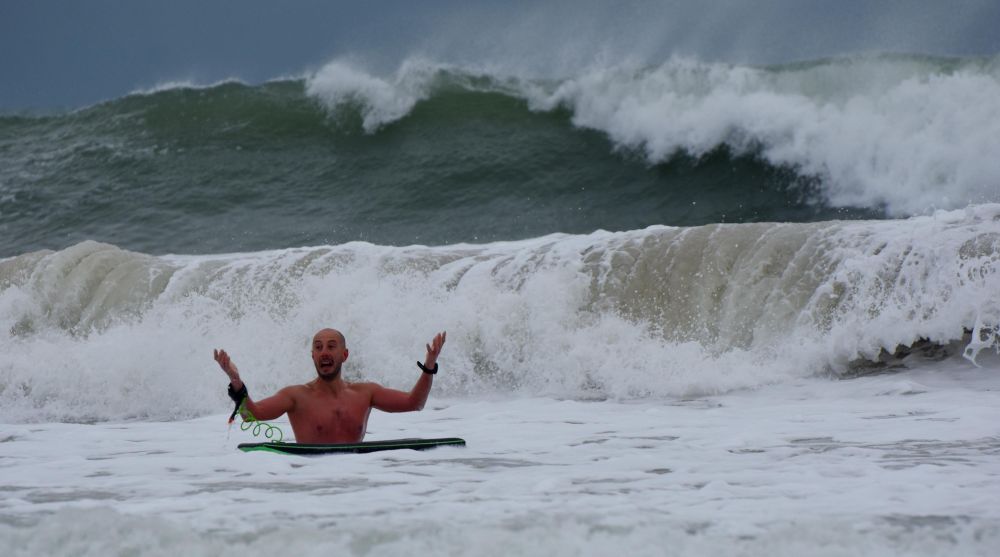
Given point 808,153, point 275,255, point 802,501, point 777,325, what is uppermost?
point 808,153

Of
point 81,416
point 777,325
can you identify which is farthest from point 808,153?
point 81,416

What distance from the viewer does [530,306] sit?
9750 millimetres

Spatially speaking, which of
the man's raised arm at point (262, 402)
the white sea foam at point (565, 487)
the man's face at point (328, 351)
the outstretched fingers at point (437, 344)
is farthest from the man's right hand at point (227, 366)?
the outstretched fingers at point (437, 344)

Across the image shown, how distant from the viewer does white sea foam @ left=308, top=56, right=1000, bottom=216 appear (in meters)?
14.1

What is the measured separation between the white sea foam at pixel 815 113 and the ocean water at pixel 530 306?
0.06 metres

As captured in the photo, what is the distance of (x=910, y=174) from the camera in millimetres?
14234

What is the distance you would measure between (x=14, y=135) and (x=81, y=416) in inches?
583

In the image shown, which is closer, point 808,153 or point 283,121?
point 808,153

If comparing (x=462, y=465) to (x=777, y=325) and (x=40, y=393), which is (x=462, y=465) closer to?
(x=777, y=325)

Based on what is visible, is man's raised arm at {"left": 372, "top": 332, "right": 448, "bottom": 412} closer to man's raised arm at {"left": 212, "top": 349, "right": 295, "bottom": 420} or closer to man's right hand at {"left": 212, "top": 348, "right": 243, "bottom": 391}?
man's raised arm at {"left": 212, "top": 349, "right": 295, "bottom": 420}

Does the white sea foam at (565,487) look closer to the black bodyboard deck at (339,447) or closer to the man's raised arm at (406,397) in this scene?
the black bodyboard deck at (339,447)

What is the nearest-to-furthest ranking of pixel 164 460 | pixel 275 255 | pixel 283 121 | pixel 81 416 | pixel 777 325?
pixel 164 460 < pixel 777 325 < pixel 81 416 < pixel 275 255 < pixel 283 121

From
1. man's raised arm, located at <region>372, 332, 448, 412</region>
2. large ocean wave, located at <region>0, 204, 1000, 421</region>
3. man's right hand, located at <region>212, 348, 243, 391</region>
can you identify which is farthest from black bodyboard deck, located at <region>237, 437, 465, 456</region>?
large ocean wave, located at <region>0, 204, 1000, 421</region>

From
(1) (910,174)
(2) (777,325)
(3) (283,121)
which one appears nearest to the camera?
(2) (777,325)
